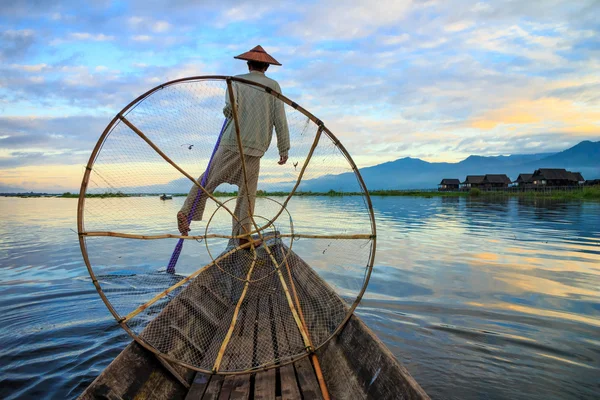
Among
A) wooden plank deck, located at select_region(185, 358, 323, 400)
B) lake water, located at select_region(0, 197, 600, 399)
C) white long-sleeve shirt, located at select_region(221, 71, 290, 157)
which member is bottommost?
lake water, located at select_region(0, 197, 600, 399)

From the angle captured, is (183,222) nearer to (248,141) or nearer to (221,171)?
(221,171)

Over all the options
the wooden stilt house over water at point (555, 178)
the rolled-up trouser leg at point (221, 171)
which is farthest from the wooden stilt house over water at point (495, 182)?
the rolled-up trouser leg at point (221, 171)

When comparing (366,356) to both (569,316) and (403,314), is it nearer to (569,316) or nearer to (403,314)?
(403,314)

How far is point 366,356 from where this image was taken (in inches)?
81.4

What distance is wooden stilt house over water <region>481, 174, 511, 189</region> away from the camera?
195 ft

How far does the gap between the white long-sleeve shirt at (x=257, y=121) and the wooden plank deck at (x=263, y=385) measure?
2.10 m

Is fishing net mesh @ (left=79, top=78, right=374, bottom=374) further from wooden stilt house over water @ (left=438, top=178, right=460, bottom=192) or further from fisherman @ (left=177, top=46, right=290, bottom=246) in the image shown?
wooden stilt house over water @ (left=438, top=178, right=460, bottom=192)

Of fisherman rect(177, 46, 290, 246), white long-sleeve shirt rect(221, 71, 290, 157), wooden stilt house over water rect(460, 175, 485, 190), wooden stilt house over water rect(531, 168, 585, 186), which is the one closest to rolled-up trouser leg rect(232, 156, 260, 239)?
fisherman rect(177, 46, 290, 246)

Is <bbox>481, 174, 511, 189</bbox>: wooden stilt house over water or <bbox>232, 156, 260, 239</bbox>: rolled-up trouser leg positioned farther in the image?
<bbox>481, 174, 511, 189</bbox>: wooden stilt house over water

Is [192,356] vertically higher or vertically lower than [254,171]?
lower

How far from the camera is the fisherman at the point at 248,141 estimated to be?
12.2 ft

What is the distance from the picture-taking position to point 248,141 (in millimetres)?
3807

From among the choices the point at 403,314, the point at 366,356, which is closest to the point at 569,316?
the point at 403,314

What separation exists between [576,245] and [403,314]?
6.93 meters
